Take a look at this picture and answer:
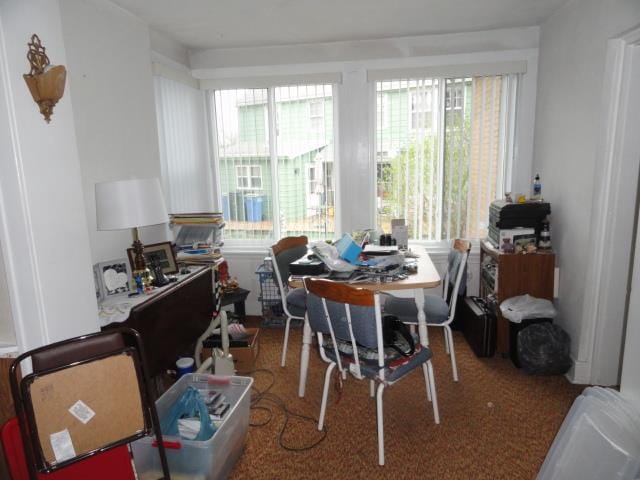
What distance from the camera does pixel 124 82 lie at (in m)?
2.69

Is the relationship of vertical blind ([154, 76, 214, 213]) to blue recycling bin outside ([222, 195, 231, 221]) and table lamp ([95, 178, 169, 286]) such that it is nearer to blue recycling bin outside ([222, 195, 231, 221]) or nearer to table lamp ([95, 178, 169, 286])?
blue recycling bin outside ([222, 195, 231, 221])

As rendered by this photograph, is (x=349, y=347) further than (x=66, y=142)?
Yes

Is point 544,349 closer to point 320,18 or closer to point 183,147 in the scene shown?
point 320,18

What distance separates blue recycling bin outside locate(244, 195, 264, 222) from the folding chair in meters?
2.49

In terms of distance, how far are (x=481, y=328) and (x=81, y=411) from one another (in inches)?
97.1

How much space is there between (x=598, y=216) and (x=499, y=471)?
4.92 feet

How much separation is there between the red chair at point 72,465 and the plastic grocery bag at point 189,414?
0.35 meters

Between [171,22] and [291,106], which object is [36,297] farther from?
[291,106]

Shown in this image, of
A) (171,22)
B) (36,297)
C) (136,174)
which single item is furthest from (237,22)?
(36,297)

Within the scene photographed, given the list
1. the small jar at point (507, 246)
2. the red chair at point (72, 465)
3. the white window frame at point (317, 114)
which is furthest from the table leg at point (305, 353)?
the white window frame at point (317, 114)

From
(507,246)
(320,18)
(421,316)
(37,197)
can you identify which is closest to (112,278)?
(37,197)

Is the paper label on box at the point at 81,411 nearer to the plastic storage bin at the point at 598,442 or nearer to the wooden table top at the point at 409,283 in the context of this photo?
the wooden table top at the point at 409,283

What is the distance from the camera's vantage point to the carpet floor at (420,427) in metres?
1.94

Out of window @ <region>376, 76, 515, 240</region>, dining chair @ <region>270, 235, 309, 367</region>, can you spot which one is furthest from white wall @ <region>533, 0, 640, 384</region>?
dining chair @ <region>270, 235, 309, 367</region>
